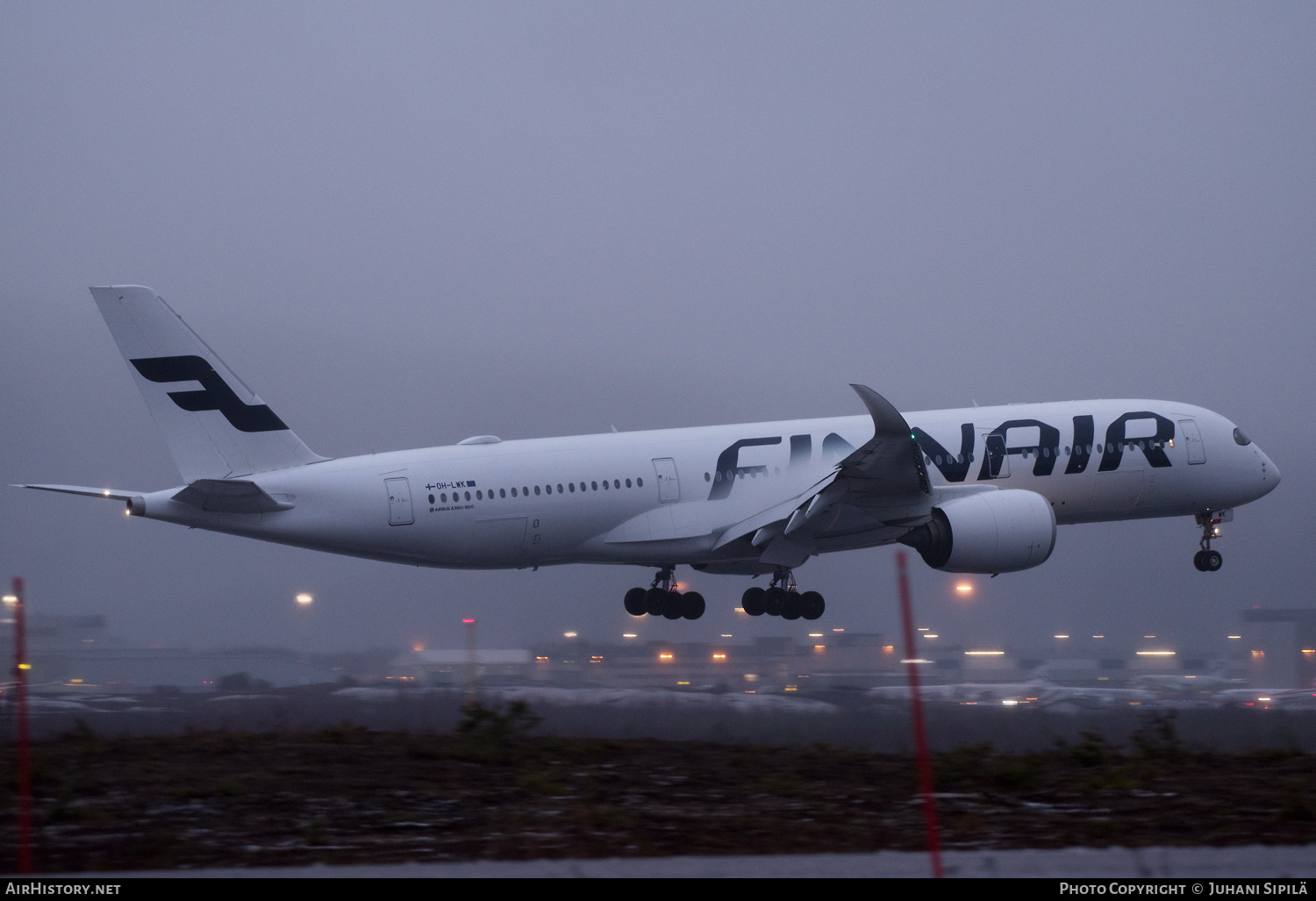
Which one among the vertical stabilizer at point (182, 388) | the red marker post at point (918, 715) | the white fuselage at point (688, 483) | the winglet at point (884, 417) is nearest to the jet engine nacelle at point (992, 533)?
the white fuselage at point (688, 483)

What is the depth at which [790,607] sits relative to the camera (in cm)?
2819

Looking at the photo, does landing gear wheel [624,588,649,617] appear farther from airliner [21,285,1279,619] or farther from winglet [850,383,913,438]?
winglet [850,383,913,438]

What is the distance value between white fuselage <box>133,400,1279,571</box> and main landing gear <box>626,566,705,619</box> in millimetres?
2030

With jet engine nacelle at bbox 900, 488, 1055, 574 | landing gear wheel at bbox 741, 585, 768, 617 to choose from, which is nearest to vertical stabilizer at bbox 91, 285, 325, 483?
landing gear wheel at bbox 741, 585, 768, 617

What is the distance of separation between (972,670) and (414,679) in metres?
12.6

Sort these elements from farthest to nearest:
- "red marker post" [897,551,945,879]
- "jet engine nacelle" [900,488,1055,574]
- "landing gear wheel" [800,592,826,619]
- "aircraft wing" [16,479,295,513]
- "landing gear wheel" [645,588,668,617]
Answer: "landing gear wheel" [645,588,668,617] < "landing gear wheel" [800,592,826,619] < "jet engine nacelle" [900,488,1055,574] < "aircraft wing" [16,479,295,513] < "red marker post" [897,551,945,879]

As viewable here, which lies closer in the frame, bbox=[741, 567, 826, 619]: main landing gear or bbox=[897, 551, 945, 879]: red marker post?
bbox=[897, 551, 945, 879]: red marker post

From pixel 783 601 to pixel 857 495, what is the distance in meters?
3.91

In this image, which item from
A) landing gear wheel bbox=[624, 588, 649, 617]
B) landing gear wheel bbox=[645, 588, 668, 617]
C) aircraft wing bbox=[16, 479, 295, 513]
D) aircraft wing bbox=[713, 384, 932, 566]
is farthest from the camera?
landing gear wheel bbox=[624, 588, 649, 617]

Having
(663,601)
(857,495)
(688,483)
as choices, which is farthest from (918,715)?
(663,601)

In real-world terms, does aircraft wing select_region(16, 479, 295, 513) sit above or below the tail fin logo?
below

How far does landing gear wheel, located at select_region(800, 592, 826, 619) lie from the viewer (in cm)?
2812
